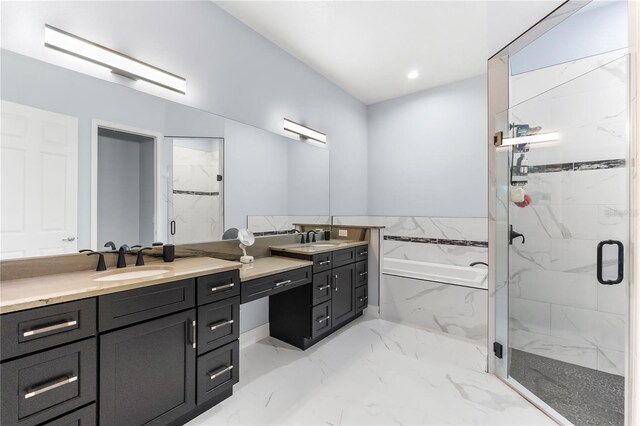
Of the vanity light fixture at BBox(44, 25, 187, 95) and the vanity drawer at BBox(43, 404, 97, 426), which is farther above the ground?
the vanity light fixture at BBox(44, 25, 187, 95)

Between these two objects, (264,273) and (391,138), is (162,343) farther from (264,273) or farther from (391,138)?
(391,138)

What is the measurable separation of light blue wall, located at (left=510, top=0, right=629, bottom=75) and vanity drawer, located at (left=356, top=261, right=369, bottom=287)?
2.58 meters

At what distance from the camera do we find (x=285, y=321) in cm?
264

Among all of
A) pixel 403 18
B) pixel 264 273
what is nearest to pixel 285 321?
pixel 264 273

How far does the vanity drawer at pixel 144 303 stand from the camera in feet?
4.02

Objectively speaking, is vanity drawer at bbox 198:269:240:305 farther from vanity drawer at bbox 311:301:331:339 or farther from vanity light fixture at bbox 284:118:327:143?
vanity light fixture at bbox 284:118:327:143

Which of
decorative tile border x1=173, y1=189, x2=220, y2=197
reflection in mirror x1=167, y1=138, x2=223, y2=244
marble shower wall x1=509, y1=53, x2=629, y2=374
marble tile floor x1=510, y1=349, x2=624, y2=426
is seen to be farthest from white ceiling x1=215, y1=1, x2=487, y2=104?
marble tile floor x1=510, y1=349, x2=624, y2=426

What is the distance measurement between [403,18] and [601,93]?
1556 millimetres

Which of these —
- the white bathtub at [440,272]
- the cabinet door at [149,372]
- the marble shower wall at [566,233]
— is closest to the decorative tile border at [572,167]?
the marble shower wall at [566,233]

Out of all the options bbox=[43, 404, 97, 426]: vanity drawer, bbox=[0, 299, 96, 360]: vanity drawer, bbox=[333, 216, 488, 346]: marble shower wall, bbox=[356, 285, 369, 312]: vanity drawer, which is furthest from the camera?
bbox=[356, 285, 369, 312]: vanity drawer

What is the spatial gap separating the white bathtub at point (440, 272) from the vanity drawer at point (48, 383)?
272 cm

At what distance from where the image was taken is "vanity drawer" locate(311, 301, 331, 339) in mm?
2473

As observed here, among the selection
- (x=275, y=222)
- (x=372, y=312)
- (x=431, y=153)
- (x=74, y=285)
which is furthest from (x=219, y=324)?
(x=431, y=153)

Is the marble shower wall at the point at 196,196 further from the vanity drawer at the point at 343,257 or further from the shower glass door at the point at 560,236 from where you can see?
the shower glass door at the point at 560,236
